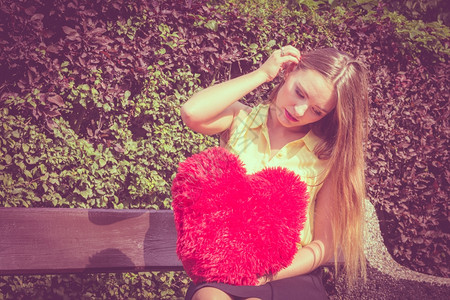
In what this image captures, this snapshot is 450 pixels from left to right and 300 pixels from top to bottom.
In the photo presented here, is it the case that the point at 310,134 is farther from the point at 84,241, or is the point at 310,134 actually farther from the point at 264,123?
the point at 84,241

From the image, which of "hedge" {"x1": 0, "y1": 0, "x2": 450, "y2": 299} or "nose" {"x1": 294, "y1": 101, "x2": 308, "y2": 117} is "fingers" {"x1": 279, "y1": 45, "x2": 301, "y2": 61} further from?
"hedge" {"x1": 0, "y1": 0, "x2": 450, "y2": 299}

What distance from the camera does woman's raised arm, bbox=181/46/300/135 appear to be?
1.90 metres

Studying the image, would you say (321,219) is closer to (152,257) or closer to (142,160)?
(152,257)

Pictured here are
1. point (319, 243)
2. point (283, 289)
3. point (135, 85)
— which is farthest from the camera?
point (135, 85)

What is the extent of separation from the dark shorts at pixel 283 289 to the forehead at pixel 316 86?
2.98ft

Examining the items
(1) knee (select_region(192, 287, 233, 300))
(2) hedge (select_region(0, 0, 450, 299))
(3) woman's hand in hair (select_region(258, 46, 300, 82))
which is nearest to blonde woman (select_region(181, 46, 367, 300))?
(3) woman's hand in hair (select_region(258, 46, 300, 82))

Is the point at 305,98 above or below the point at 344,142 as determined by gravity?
above

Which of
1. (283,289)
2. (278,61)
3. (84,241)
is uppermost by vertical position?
(278,61)

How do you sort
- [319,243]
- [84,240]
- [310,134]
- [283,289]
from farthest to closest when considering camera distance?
[84,240]
[310,134]
[319,243]
[283,289]

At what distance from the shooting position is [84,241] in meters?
2.31

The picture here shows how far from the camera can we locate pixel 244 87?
195 cm

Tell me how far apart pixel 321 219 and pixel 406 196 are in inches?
112

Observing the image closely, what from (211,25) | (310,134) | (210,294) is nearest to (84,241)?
(210,294)

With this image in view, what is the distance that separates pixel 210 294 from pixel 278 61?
1.20m
